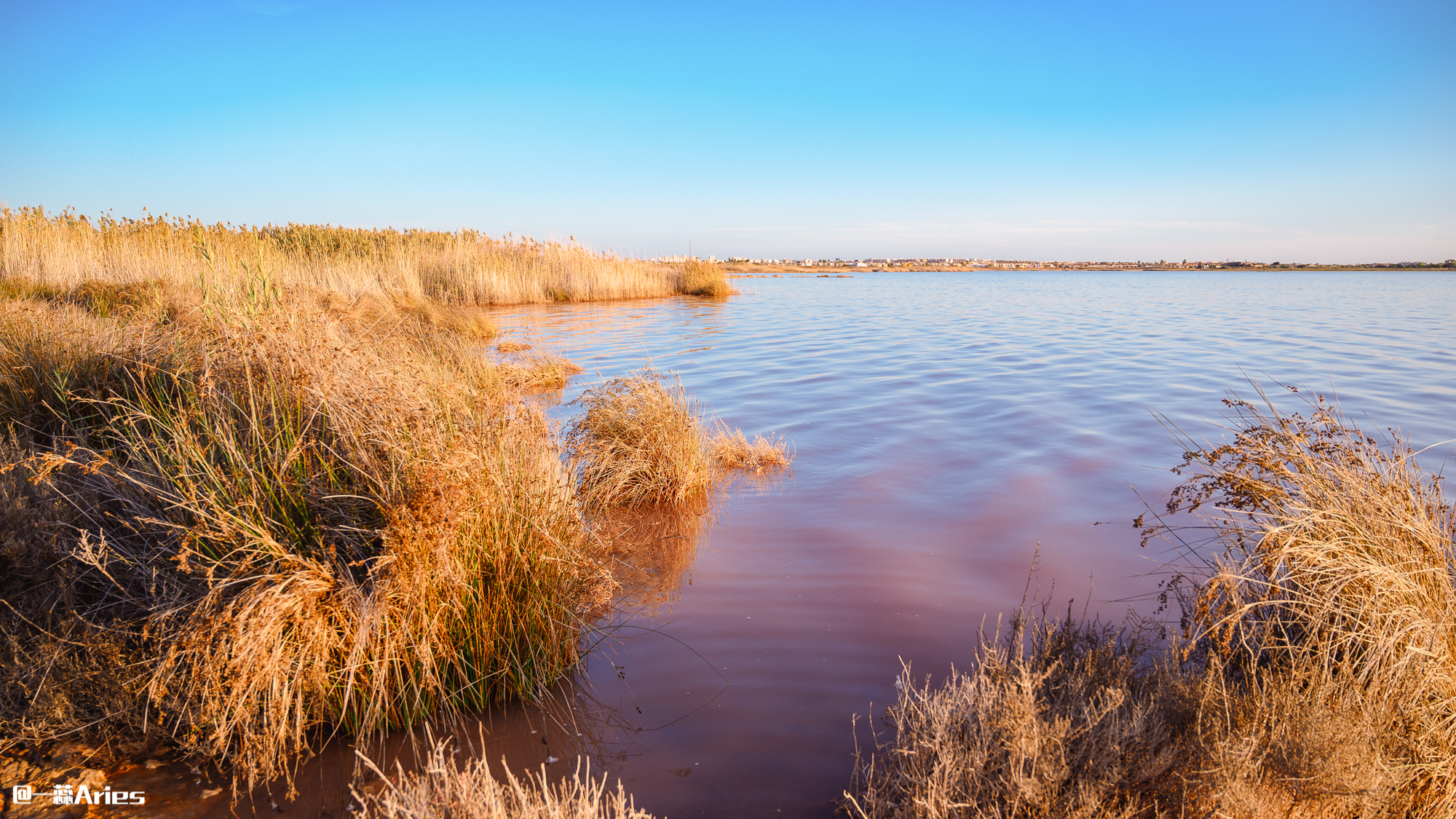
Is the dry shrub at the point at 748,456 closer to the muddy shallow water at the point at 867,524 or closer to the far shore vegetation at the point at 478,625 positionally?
the muddy shallow water at the point at 867,524

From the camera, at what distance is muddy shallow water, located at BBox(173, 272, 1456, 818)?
9.18 ft

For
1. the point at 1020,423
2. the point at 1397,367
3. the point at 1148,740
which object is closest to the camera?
the point at 1148,740

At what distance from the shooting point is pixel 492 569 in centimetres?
286

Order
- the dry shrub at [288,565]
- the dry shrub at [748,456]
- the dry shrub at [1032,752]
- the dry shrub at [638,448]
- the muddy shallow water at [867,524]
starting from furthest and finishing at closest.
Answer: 1. the dry shrub at [748,456]
2. the dry shrub at [638,448]
3. the muddy shallow water at [867,524]
4. the dry shrub at [288,565]
5. the dry shrub at [1032,752]

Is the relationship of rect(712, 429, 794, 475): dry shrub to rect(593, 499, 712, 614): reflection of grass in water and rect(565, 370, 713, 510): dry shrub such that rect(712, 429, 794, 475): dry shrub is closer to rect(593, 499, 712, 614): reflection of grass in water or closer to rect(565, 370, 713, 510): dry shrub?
rect(565, 370, 713, 510): dry shrub

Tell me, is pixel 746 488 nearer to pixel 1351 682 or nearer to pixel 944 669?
pixel 944 669

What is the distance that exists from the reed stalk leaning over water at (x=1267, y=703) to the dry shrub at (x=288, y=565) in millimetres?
1676

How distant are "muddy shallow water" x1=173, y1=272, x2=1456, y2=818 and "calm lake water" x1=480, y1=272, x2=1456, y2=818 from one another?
0.7 inches

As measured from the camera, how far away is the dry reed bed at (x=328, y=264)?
8.93 meters

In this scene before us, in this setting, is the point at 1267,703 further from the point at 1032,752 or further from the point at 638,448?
the point at 638,448

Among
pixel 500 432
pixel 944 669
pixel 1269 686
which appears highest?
pixel 500 432

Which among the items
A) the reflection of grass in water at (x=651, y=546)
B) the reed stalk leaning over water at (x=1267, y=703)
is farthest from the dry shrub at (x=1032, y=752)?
the reflection of grass in water at (x=651, y=546)

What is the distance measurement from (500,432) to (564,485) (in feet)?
1.83

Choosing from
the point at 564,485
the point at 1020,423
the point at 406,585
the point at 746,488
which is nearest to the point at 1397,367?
the point at 1020,423
